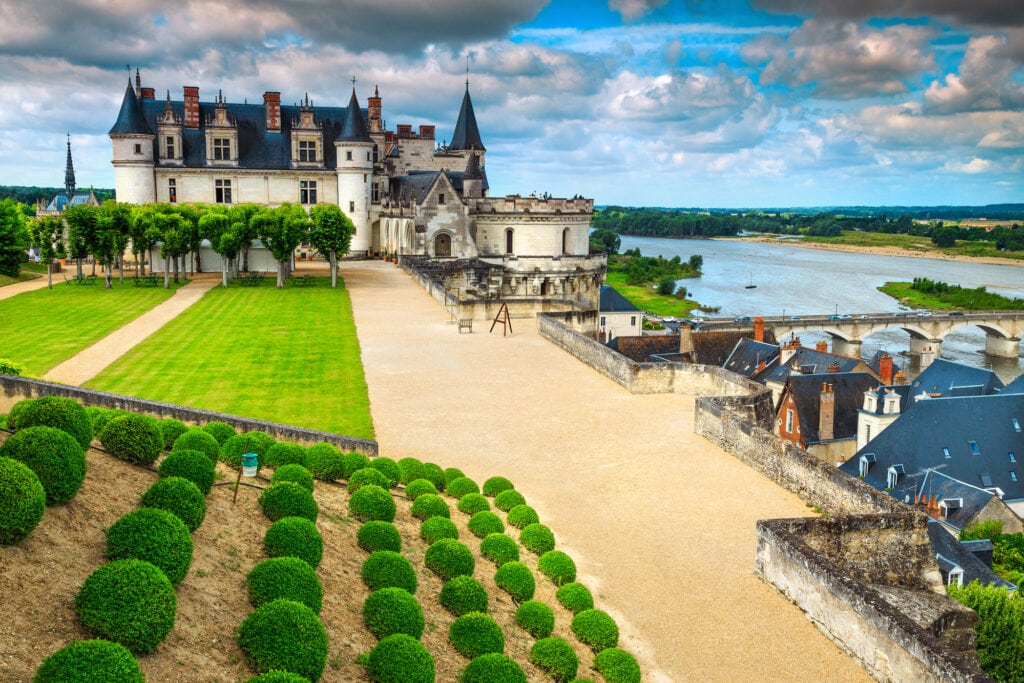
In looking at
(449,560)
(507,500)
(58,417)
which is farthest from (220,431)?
(449,560)

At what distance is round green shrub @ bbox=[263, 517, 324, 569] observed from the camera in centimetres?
925

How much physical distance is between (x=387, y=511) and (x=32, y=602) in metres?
5.06

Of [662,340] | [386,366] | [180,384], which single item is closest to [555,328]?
[386,366]

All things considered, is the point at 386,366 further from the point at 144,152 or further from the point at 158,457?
the point at 144,152

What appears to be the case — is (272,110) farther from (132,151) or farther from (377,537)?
(377,537)

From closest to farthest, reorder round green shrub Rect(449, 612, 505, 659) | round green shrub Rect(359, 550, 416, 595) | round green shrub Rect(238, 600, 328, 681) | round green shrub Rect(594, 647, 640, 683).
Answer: round green shrub Rect(238, 600, 328, 681), round green shrub Rect(449, 612, 505, 659), round green shrub Rect(594, 647, 640, 683), round green shrub Rect(359, 550, 416, 595)

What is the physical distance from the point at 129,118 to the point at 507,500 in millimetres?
50505

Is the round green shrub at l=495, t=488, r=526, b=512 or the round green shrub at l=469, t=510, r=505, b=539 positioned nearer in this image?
the round green shrub at l=469, t=510, r=505, b=539

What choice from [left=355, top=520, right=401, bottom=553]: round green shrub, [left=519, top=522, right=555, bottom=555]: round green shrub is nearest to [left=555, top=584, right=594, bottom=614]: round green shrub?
[left=519, top=522, right=555, bottom=555]: round green shrub

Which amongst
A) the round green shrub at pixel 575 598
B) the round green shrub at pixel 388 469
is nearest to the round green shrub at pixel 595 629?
the round green shrub at pixel 575 598

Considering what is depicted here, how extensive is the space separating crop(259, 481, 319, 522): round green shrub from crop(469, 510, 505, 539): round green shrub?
8.77 feet

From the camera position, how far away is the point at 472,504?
13016 millimetres

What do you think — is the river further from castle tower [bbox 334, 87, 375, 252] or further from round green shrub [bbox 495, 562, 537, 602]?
round green shrub [bbox 495, 562, 537, 602]

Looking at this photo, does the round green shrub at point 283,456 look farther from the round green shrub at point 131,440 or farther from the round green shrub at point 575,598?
the round green shrub at point 575,598
